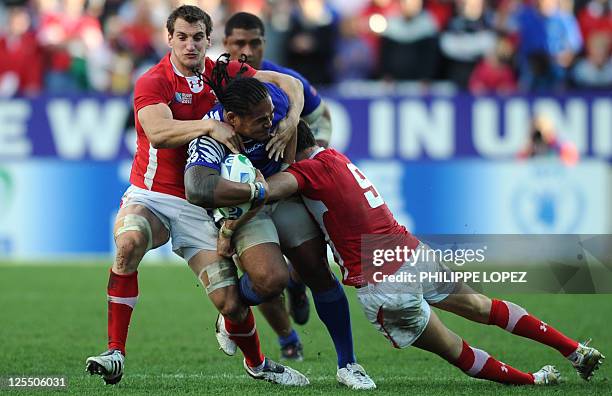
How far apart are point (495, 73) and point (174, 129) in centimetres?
1046

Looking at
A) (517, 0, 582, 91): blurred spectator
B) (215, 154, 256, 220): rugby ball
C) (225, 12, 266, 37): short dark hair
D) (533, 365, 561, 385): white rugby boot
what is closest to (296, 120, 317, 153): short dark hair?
(215, 154, 256, 220): rugby ball

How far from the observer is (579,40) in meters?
17.9

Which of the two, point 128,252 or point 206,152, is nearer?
point 206,152

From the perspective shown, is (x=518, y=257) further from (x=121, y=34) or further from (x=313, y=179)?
(x=121, y=34)

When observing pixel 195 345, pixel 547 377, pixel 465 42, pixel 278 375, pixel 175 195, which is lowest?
pixel 195 345

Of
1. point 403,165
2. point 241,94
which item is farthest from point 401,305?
point 403,165

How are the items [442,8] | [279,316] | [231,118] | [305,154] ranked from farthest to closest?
[442,8]
[279,316]
[305,154]
[231,118]

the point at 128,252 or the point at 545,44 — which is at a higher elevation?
the point at 545,44

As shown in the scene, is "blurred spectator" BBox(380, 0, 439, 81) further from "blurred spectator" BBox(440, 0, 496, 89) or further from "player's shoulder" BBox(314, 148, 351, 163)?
"player's shoulder" BBox(314, 148, 351, 163)

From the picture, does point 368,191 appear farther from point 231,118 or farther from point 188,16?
point 188,16

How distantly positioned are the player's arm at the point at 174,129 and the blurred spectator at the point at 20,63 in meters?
10.2

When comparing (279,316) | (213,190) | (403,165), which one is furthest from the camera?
(403,165)

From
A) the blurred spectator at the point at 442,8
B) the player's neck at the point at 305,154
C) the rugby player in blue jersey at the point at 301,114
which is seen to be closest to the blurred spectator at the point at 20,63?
the blurred spectator at the point at 442,8

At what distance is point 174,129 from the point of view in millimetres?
7293
